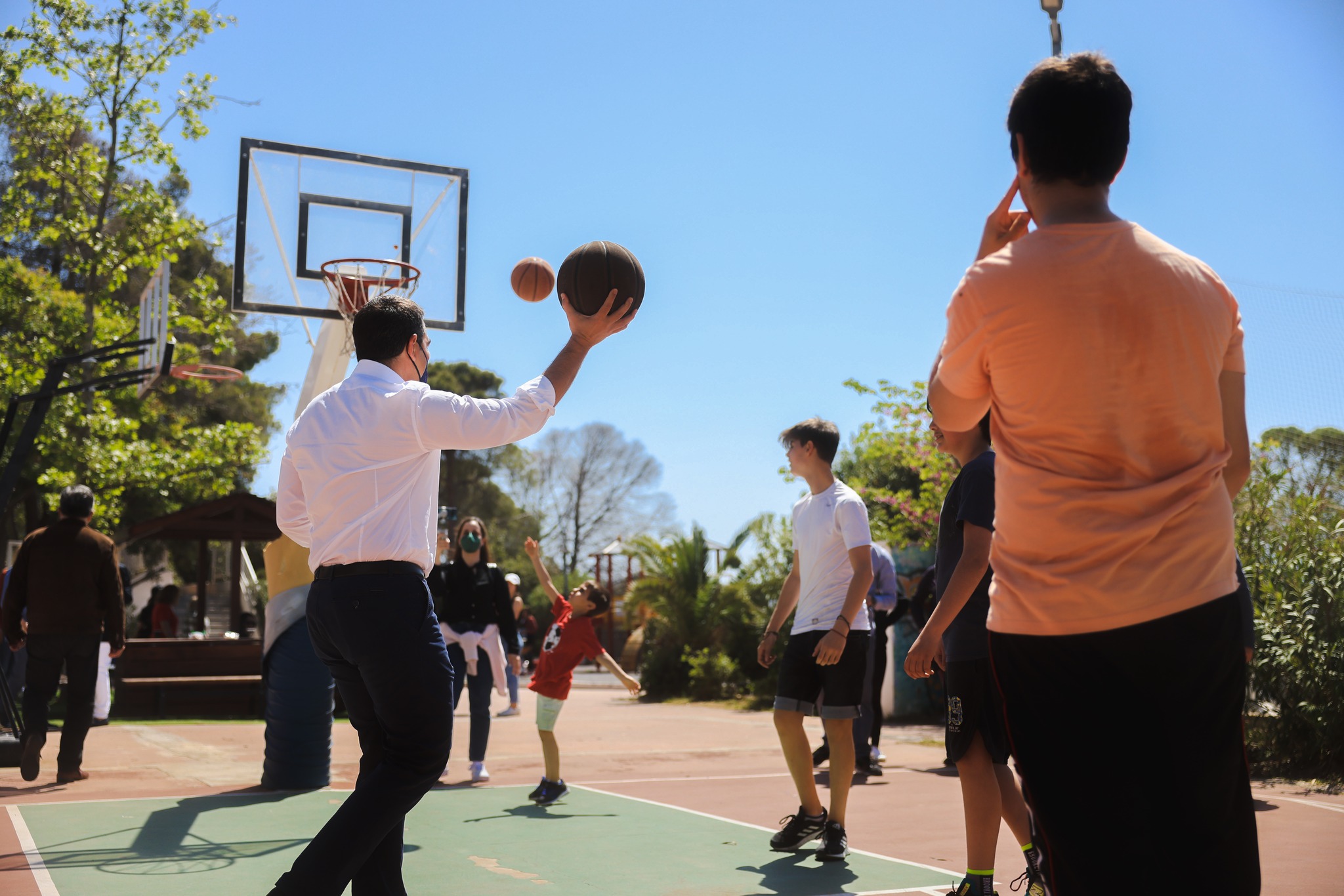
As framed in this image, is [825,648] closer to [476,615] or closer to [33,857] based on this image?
[33,857]

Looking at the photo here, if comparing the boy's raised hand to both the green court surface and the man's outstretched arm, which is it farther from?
the green court surface

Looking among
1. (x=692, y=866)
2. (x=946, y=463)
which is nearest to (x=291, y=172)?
(x=692, y=866)

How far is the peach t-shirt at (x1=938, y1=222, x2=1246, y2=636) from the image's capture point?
2.06m

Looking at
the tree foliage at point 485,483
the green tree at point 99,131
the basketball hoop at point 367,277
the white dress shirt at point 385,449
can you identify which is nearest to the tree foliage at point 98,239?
the green tree at point 99,131

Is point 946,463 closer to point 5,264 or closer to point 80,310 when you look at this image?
point 80,310

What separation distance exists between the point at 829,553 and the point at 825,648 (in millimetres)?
525

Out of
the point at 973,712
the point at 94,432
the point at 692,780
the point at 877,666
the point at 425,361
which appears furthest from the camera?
the point at 94,432

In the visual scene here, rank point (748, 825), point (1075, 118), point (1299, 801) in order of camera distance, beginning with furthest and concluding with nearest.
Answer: point (1299, 801) < point (748, 825) < point (1075, 118)

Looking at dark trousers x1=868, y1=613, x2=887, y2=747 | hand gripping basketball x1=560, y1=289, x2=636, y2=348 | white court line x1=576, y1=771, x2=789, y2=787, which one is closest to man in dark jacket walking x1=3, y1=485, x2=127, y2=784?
white court line x1=576, y1=771, x2=789, y2=787

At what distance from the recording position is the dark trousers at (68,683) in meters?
7.96

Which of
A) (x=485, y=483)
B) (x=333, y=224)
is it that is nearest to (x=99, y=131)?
(x=333, y=224)

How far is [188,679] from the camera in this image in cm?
1470

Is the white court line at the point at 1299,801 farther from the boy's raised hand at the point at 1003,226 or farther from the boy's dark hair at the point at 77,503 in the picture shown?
the boy's dark hair at the point at 77,503

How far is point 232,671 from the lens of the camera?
15.8 m
